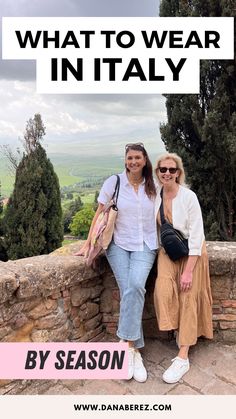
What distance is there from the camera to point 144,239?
8.46 feet

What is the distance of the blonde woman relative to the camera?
2494mm

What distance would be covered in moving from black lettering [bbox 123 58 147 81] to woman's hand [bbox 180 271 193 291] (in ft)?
6.60

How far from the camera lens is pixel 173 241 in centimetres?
249

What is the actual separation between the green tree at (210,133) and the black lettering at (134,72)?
4427 millimetres

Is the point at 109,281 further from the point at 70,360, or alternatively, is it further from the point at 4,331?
the point at 4,331

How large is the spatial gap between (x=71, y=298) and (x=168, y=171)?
1.18 meters

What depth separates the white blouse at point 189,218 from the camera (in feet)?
8.13

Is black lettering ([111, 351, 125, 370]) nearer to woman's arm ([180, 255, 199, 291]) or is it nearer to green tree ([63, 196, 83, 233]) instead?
woman's arm ([180, 255, 199, 291])

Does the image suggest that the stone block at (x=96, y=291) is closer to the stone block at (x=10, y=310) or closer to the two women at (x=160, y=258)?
the two women at (x=160, y=258)

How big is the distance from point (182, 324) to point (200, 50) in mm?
2608

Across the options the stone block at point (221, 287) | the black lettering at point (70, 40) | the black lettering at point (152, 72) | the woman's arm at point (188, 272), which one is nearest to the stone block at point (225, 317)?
the stone block at point (221, 287)

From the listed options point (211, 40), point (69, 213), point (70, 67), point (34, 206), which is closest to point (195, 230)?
point (70, 67)
